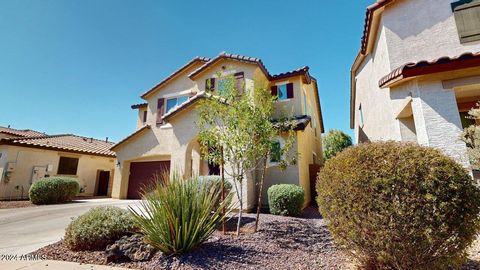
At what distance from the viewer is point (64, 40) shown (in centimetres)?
1330

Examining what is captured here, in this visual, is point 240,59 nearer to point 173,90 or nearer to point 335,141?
point 173,90

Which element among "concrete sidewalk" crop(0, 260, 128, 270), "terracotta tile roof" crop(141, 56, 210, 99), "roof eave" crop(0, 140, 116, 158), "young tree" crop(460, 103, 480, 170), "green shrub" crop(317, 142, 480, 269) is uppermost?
"terracotta tile roof" crop(141, 56, 210, 99)

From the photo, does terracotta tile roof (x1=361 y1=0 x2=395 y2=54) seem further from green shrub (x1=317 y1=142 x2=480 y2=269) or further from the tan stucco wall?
the tan stucco wall

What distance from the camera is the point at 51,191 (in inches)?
592

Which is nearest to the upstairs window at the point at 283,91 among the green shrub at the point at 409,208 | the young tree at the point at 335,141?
the green shrub at the point at 409,208

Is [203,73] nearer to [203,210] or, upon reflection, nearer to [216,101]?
[216,101]

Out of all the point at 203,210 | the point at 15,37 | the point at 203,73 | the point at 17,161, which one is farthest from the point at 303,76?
the point at 17,161

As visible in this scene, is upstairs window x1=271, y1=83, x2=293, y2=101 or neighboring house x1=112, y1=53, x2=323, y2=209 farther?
upstairs window x1=271, y1=83, x2=293, y2=101

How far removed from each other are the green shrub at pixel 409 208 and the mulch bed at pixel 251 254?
1481 millimetres

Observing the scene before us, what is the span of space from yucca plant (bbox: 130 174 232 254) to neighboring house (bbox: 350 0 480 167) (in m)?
6.99

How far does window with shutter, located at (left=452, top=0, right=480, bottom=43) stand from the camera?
8.88 m

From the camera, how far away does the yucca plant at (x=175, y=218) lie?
16.5 ft

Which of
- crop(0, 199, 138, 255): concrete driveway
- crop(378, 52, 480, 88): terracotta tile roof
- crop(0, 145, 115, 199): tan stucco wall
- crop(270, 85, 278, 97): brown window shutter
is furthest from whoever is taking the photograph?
crop(0, 145, 115, 199): tan stucco wall

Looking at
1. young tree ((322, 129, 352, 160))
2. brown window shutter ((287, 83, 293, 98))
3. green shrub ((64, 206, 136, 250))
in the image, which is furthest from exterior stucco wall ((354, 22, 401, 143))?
young tree ((322, 129, 352, 160))
